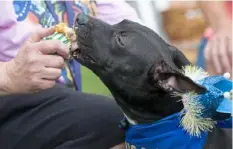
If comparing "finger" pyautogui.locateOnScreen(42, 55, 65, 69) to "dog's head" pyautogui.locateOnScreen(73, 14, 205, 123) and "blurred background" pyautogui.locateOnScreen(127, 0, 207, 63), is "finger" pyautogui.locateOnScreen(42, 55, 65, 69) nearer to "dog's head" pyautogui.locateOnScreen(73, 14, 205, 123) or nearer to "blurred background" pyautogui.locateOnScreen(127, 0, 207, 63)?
"dog's head" pyautogui.locateOnScreen(73, 14, 205, 123)

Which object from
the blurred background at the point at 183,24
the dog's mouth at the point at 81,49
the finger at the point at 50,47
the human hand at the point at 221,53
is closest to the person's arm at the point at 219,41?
the human hand at the point at 221,53

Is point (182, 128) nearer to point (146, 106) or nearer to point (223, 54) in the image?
point (146, 106)

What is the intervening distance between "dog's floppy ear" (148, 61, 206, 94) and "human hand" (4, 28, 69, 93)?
0.71 ft

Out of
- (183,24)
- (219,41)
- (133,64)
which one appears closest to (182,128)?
(133,64)

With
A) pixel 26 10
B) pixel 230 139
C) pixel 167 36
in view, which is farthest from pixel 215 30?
pixel 167 36

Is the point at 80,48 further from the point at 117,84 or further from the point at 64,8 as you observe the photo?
the point at 64,8

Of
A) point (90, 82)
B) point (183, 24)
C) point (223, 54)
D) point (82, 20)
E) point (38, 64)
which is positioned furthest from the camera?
point (183, 24)

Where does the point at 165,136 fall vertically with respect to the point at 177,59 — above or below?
below

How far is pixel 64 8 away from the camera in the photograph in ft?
5.34

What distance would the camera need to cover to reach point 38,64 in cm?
123

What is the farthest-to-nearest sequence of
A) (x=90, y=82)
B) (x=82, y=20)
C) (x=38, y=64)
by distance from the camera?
(x=90, y=82)
(x=82, y=20)
(x=38, y=64)

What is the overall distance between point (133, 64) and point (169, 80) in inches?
4.2

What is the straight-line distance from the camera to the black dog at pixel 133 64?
4.39ft

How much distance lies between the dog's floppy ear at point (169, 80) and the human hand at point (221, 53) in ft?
1.05
